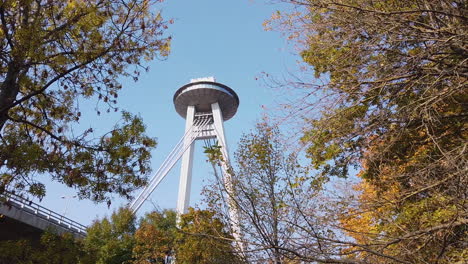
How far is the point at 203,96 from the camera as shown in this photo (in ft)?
92.7

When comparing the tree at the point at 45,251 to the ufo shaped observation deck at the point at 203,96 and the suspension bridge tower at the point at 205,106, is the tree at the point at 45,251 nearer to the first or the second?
the suspension bridge tower at the point at 205,106

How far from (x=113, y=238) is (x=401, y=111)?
797 inches

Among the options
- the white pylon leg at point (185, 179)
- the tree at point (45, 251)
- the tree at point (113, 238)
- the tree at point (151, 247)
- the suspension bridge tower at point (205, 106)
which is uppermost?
the suspension bridge tower at point (205, 106)

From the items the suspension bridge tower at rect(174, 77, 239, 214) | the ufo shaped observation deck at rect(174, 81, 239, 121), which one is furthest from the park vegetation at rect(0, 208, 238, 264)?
the ufo shaped observation deck at rect(174, 81, 239, 121)

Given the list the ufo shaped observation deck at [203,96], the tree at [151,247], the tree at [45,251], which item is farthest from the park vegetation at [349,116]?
the ufo shaped observation deck at [203,96]

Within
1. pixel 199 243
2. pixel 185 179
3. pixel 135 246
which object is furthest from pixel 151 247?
pixel 199 243

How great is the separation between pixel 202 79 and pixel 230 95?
8.32 ft

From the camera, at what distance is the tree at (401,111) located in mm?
3213

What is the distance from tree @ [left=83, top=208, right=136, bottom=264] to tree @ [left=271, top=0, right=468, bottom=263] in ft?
51.9

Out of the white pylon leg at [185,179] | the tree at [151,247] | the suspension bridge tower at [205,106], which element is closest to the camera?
the tree at [151,247]

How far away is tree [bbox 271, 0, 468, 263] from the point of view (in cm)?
321

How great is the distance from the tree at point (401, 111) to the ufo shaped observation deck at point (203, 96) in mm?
22983

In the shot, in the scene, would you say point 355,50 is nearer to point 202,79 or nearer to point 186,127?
point 186,127

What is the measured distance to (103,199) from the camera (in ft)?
15.8
